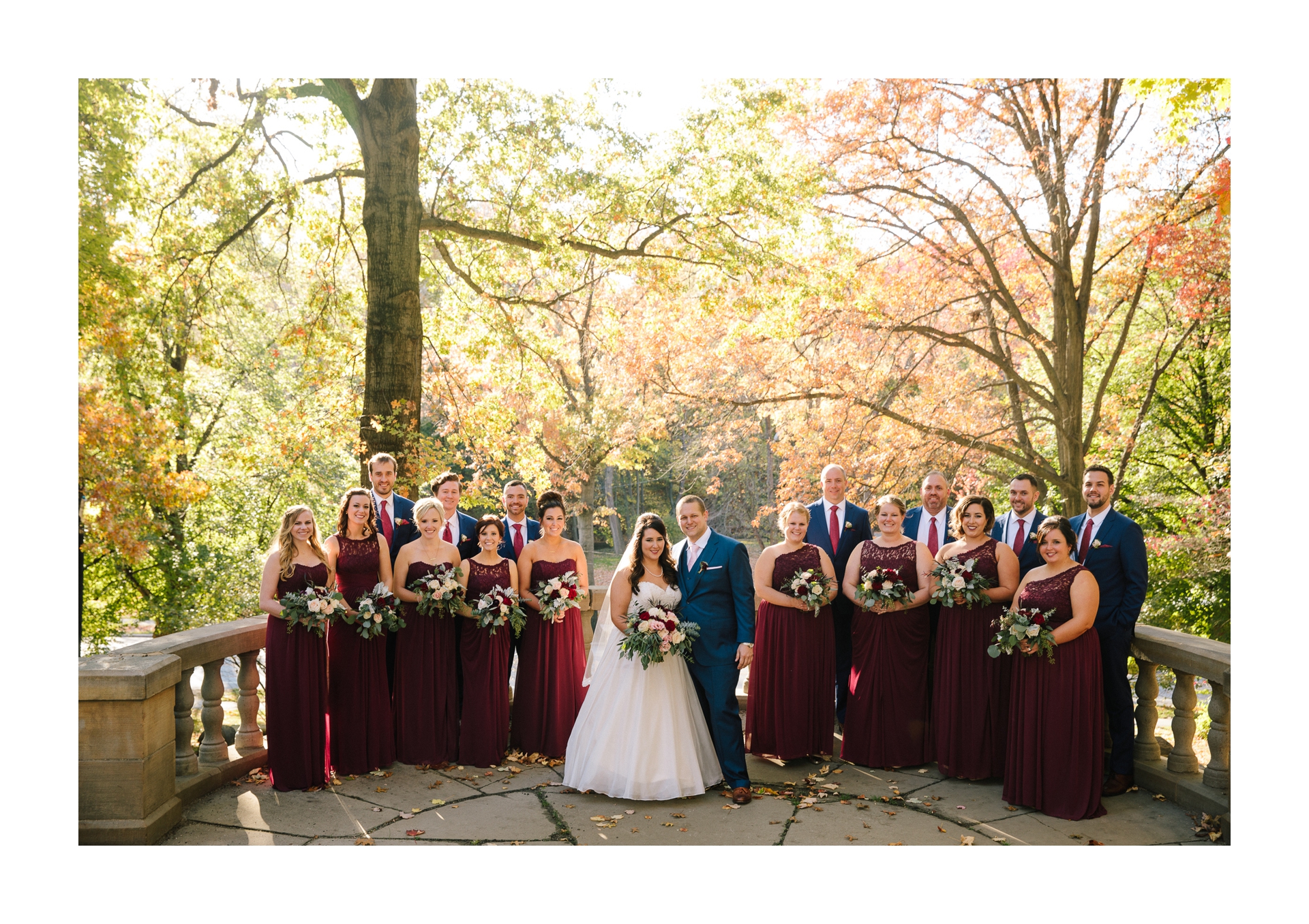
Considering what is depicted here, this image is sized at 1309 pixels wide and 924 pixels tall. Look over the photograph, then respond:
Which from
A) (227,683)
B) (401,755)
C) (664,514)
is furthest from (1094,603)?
(664,514)

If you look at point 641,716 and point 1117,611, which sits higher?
point 1117,611

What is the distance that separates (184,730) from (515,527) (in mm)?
2519

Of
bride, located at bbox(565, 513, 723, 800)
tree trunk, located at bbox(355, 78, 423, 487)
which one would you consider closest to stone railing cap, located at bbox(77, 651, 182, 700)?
bride, located at bbox(565, 513, 723, 800)

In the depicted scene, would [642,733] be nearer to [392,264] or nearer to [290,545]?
[290,545]

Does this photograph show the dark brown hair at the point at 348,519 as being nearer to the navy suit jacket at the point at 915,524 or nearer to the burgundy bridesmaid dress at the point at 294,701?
the burgundy bridesmaid dress at the point at 294,701

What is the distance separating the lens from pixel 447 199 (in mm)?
11031

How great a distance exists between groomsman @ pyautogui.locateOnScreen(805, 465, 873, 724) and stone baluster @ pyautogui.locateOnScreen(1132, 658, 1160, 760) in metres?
1.88

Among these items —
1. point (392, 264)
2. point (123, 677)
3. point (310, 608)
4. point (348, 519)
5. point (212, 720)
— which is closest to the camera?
point (123, 677)

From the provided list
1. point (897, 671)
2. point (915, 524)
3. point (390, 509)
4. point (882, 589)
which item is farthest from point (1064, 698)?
point (390, 509)

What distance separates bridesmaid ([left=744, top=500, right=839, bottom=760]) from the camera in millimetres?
6023

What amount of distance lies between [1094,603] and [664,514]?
22.6 m

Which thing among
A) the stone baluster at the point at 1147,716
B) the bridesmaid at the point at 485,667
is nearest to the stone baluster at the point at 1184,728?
the stone baluster at the point at 1147,716

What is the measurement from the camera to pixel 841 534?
21.8ft

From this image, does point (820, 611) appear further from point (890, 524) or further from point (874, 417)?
point (874, 417)
